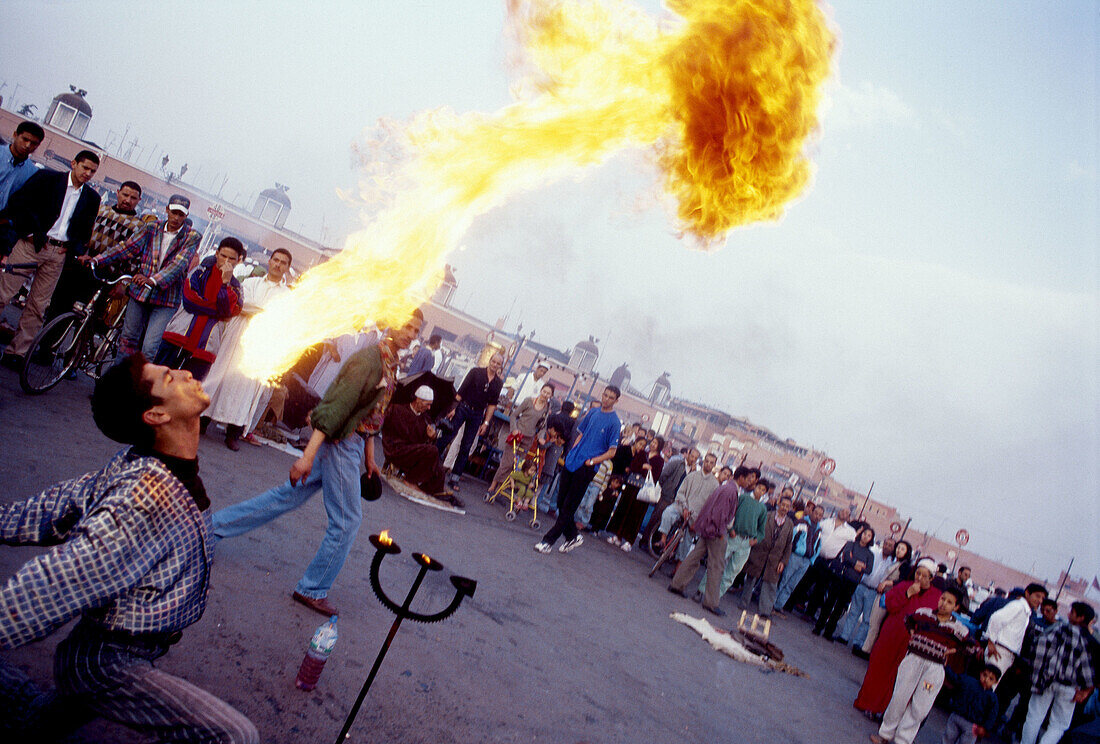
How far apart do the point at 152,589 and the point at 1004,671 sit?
407 inches

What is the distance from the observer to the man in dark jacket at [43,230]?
242 inches

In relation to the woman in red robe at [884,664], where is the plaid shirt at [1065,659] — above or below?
above

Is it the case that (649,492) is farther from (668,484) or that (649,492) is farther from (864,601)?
(864,601)

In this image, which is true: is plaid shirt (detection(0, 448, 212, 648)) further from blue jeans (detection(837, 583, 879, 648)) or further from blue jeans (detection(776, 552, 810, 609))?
blue jeans (detection(837, 583, 879, 648))

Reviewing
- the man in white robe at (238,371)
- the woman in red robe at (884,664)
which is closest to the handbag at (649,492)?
the woman in red robe at (884,664)

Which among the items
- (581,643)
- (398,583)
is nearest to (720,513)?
(581,643)

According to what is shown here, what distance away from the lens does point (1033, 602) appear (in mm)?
9180

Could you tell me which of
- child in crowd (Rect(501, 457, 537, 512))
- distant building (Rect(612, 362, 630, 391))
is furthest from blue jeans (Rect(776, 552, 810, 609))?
distant building (Rect(612, 362, 630, 391))

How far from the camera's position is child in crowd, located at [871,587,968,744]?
20.7 feet

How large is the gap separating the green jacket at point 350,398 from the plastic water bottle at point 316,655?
131 cm

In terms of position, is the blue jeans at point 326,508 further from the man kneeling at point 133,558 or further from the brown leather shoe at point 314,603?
the man kneeling at point 133,558

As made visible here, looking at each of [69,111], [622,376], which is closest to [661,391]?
[622,376]

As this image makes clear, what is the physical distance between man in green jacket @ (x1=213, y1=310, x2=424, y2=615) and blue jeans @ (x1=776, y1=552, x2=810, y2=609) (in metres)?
10.1

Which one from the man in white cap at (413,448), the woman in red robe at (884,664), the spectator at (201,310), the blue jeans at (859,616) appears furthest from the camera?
the blue jeans at (859,616)
